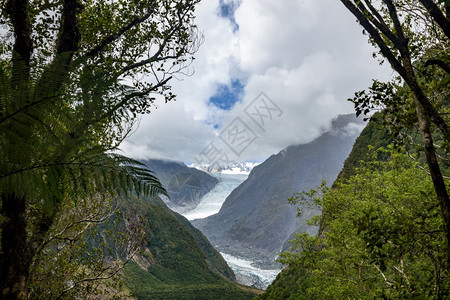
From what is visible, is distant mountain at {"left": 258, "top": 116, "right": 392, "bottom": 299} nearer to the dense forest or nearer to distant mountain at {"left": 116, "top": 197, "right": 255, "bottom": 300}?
the dense forest

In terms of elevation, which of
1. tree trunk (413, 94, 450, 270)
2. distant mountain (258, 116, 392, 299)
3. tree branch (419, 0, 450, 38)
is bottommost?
distant mountain (258, 116, 392, 299)

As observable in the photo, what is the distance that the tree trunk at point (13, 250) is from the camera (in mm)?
4414

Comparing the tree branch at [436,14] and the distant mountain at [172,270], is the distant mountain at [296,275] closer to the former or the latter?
the tree branch at [436,14]

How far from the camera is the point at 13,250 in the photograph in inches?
178

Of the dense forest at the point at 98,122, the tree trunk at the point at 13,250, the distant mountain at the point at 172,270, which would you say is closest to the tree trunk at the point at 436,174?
the dense forest at the point at 98,122

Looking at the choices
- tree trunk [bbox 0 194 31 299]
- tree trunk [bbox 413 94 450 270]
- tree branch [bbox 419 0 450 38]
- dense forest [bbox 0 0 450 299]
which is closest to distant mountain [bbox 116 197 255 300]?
dense forest [bbox 0 0 450 299]

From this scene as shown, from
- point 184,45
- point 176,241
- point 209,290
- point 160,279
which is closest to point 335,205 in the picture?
point 184,45

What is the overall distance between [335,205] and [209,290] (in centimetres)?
13350

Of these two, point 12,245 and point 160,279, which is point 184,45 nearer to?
point 12,245

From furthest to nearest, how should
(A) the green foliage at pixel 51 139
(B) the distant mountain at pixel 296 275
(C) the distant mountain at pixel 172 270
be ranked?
(C) the distant mountain at pixel 172 270 < (B) the distant mountain at pixel 296 275 < (A) the green foliage at pixel 51 139

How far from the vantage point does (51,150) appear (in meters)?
3.66

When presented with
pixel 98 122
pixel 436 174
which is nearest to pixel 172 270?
pixel 98 122

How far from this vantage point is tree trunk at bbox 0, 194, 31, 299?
174 inches

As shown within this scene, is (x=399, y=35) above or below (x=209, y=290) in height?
above
